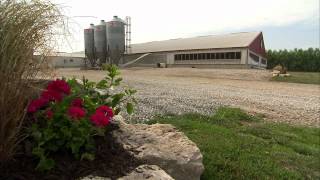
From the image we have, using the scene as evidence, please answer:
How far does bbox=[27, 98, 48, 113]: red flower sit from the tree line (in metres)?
61.4

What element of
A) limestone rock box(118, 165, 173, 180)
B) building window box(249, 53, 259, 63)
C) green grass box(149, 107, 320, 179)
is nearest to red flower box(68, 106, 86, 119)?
limestone rock box(118, 165, 173, 180)

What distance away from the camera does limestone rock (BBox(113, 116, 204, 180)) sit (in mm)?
3678

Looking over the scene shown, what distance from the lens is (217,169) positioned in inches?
196

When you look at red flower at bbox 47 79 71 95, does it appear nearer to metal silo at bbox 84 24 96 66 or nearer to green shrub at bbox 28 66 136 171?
green shrub at bbox 28 66 136 171

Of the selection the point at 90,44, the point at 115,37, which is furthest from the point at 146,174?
the point at 90,44

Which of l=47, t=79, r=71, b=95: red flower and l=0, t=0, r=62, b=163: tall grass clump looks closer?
l=0, t=0, r=62, b=163: tall grass clump

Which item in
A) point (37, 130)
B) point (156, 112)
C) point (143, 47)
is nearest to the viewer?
point (37, 130)

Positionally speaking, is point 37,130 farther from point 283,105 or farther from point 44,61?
point 283,105

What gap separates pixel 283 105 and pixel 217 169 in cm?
862

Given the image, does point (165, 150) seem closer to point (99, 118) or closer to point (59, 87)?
point (99, 118)

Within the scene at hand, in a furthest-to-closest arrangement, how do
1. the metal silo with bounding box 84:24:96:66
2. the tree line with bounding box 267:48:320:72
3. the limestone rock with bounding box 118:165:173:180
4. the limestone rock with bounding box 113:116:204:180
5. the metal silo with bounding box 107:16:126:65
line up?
the tree line with bounding box 267:48:320:72 → the metal silo with bounding box 84:24:96:66 → the metal silo with bounding box 107:16:126:65 → the limestone rock with bounding box 113:116:204:180 → the limestone rock with bounding box 118:165:173:180

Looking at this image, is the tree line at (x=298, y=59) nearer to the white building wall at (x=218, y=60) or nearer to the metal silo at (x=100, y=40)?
the white building wall at (x=218, y=60)

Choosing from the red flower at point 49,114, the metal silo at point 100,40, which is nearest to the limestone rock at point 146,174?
the red flower at point 49,114

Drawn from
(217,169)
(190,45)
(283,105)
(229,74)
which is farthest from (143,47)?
(217,169)
